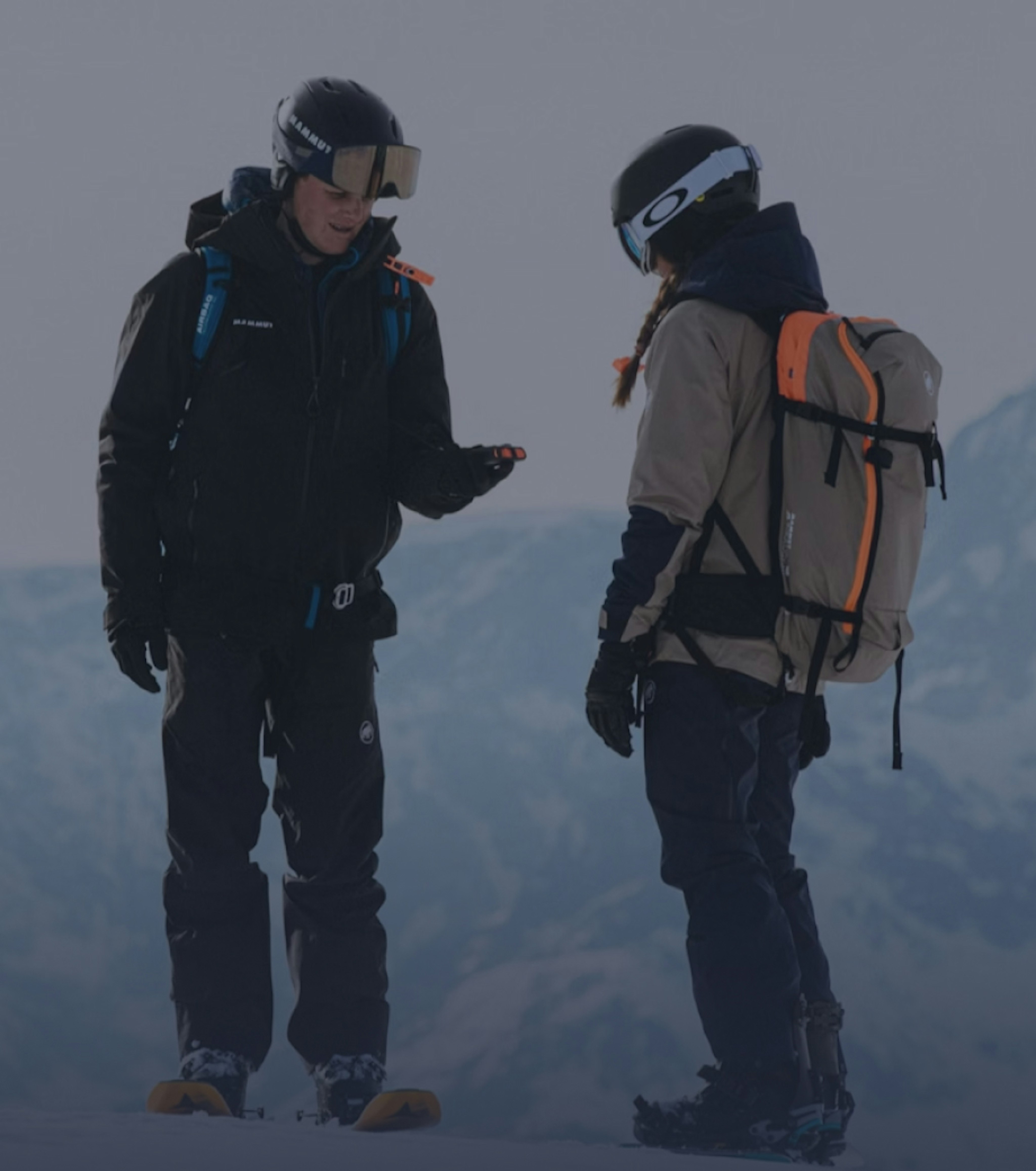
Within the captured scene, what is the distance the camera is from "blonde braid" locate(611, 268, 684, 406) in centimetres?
488

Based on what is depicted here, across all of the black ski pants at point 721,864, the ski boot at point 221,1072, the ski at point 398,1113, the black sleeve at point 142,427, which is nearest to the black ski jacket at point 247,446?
the black sleeve at point 142,427

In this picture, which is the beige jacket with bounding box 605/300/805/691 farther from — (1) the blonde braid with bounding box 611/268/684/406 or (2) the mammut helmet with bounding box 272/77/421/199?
(2) the mammut helmet with bounding box 272/77/421/199

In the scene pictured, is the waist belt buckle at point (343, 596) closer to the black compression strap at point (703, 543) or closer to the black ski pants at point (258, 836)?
the black ski pants at point (258, 836)

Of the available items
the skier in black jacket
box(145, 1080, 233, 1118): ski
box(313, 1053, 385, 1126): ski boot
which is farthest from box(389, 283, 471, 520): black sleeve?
box(145, 1080, 233, 1118): ski

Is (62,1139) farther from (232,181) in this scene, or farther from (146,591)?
(232,181)

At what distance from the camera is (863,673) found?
468 cm

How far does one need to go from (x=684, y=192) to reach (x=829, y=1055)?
243cm

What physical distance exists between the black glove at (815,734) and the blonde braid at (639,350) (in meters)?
0.99

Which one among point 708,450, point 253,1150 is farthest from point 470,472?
point 253,1150

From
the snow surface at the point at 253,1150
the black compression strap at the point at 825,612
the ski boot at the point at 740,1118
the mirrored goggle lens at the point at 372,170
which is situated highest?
the mirrored goggle lens at the point at 372,170

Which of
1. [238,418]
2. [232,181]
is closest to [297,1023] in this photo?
[238,418]

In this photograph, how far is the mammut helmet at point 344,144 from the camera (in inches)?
194

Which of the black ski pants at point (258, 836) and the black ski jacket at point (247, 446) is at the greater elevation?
the black ski jacket at point (247, 446)

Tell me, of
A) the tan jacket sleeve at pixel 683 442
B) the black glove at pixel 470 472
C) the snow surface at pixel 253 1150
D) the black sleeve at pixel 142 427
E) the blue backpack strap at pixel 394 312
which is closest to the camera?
the snow surface at pixel 253 1150
